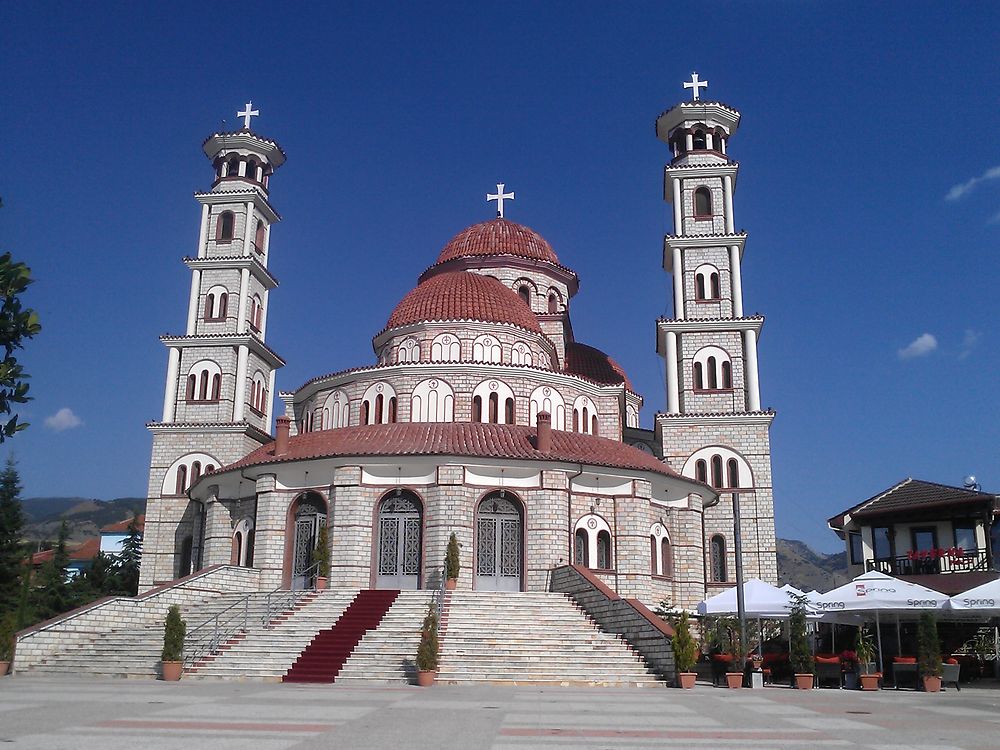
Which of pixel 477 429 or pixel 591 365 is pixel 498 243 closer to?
pixel 591 365

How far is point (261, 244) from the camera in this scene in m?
49.1

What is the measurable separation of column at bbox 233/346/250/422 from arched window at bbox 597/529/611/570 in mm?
18754

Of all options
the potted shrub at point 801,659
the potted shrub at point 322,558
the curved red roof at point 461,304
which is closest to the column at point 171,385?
the curved red roof at point 461,304

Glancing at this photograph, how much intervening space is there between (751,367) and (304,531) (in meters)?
21.1

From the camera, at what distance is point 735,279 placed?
43.7 m

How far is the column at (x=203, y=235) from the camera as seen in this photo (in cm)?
4703

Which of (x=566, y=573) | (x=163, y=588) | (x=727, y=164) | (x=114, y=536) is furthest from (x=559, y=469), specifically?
(x=114, y=536)

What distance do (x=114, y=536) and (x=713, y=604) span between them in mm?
87746

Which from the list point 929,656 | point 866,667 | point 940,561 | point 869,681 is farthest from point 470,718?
point 940,561

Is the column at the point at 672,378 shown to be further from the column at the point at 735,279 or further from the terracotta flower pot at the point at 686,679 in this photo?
the terracotta flower pot at the point at 686,679

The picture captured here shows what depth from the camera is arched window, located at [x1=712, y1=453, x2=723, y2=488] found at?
4012cm

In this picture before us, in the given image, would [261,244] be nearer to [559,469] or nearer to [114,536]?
[559,469]

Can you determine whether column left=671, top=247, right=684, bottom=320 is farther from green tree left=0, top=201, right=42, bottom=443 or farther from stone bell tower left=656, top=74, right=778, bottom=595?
green tree left=0, top=201, right=42, bottom=443

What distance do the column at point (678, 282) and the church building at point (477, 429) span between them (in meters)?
0.16
